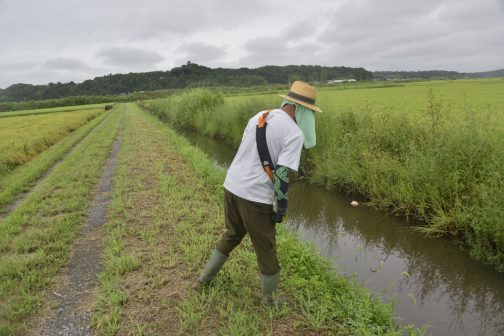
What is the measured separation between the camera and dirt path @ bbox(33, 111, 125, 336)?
2.84 metres

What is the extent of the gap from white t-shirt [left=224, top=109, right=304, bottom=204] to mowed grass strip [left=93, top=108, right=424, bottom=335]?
3.73 ft

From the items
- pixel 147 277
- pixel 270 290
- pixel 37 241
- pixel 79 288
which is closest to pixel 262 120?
pixel 270 290

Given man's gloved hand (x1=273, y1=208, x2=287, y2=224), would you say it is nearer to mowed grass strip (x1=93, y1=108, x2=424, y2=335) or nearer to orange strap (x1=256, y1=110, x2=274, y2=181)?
orange strap (x1=256, y1=110, x2=274, y2=181)

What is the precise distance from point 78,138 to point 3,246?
13.2 meters

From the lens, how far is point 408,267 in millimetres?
4656

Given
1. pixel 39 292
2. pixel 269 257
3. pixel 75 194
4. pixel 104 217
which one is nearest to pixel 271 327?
pixel 269 257

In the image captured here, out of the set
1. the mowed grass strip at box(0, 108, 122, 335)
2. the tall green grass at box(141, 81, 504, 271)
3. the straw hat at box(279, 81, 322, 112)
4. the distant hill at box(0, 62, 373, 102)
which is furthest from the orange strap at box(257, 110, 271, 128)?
the distant hill at box(0, 62, 373, 102)

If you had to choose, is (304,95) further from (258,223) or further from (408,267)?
(408,267)

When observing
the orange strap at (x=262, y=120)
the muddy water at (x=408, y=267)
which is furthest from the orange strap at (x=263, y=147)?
the muddy water at (x=408, y=267)

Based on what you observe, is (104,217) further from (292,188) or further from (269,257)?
(292,188)

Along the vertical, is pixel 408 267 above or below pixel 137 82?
below

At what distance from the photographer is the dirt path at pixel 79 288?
9.30ft

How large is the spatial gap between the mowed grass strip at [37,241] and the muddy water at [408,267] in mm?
3557

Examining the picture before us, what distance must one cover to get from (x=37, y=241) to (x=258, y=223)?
3430mm
